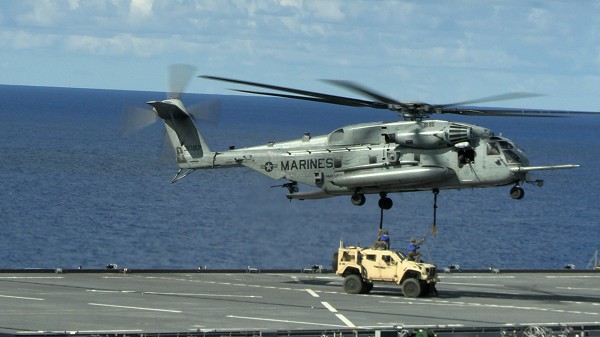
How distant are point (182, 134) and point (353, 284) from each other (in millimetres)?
10995

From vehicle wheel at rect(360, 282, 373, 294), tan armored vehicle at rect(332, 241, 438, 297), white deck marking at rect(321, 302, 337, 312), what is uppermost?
tan armored vehicle at rect(332, 241, 438, 297)

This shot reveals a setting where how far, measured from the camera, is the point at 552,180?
16875 centimetres

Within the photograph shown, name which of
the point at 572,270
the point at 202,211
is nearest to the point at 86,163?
the point at 202,211

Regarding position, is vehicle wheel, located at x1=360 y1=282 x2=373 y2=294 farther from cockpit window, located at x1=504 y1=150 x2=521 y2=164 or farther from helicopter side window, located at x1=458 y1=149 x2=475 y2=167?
cockpit window, located at x1=504 y1=150 x2=521 y2=164

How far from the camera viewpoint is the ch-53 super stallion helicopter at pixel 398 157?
42.8 m

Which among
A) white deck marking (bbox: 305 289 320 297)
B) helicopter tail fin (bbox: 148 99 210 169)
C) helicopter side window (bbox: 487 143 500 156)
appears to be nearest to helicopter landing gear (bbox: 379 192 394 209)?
Answer: white deck marking (bbox: 305 289 320 297)

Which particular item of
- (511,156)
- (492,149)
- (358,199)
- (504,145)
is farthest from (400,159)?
(511,156)

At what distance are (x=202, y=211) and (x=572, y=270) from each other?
64.5 m

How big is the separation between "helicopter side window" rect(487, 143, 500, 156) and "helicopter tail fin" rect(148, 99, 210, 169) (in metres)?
13.4

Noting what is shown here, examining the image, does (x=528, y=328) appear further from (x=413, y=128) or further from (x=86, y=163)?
(x=86, y=163)

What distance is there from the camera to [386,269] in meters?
45.2

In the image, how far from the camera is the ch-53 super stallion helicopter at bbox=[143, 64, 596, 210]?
4275 cm

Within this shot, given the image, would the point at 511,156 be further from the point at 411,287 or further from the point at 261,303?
the point at 261,303

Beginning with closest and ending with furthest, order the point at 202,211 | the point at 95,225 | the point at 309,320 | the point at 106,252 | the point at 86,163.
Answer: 1. the point at 309,320
2. the point at 106,252
3. the point at 95,225
4. the point at 202,211
5. the point at 86,163
